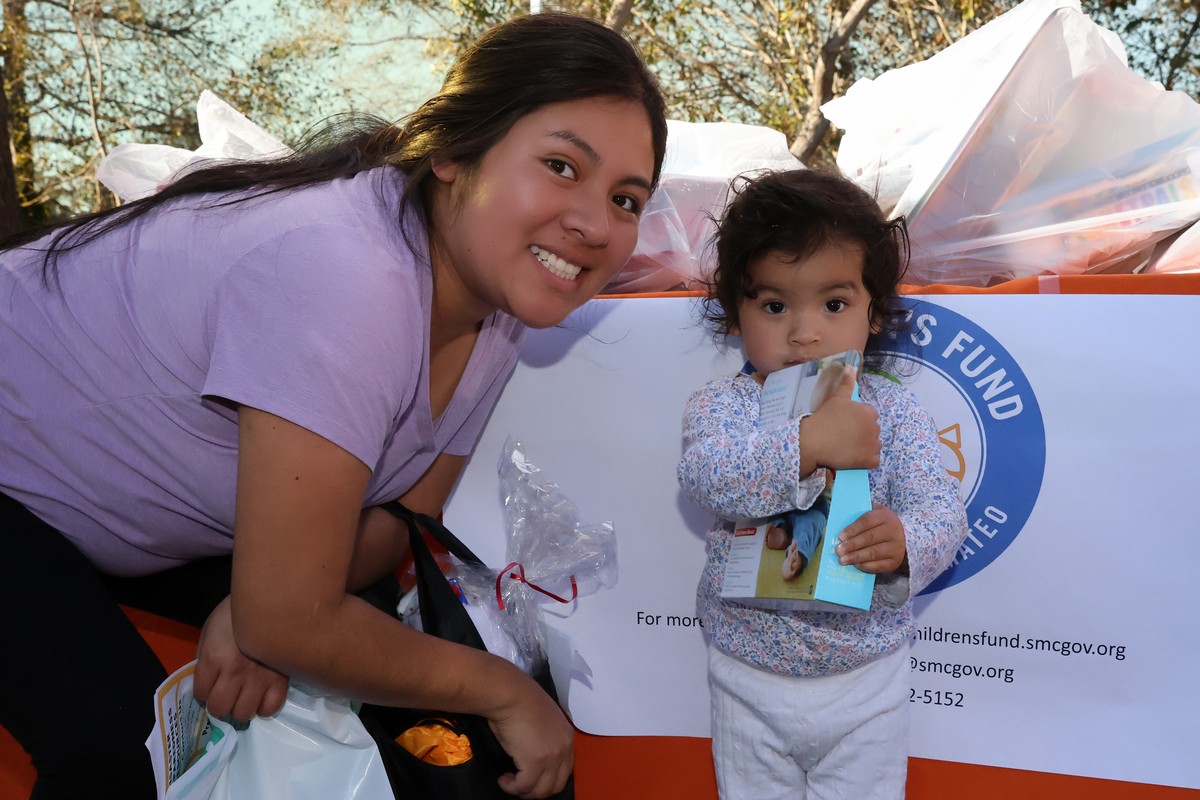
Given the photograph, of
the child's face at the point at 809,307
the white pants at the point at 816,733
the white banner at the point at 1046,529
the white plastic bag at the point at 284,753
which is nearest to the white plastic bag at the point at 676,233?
the white banner at the point at 1046,529

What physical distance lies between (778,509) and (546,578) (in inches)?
20.7

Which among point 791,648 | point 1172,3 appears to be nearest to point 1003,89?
point 791,648

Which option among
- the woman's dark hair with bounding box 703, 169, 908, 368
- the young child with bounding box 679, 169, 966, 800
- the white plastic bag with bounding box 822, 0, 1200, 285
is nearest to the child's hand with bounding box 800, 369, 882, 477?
the young child with bounding box 679, 169, 966, 800

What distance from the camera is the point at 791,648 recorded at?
1594mm

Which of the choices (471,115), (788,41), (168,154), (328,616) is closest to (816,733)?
(328,616)

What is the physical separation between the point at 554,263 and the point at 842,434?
50 centimetres

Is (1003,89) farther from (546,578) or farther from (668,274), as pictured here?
(546,578)

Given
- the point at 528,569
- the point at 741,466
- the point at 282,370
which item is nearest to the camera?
the point at 282,370

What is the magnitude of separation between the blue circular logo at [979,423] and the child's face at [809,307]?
0.16 meters

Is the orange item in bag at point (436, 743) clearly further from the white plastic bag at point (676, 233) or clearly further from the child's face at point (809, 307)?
the white plastic bag at point (676, 233)

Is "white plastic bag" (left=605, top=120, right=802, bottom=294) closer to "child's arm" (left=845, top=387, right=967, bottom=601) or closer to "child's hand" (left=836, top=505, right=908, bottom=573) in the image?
"child's arm" (left=845, top=387, right=967, bottom=601)

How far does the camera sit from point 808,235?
1.66 metres

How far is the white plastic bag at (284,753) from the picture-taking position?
1398 mm

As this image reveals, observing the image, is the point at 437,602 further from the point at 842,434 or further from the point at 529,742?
the point at 842,434
